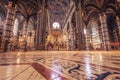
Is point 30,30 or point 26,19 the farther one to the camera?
point 30,30

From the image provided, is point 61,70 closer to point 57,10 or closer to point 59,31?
point 57,10

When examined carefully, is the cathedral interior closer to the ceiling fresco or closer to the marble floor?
the ceiling fresco

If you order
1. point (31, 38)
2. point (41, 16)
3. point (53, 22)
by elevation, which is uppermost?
point (53, 22)

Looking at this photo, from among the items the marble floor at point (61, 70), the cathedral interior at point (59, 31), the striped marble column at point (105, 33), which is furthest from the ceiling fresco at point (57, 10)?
the marble floor at point (61, 70)

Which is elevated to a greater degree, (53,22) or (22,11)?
(53,22)

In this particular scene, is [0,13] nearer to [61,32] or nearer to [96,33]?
[61,32]

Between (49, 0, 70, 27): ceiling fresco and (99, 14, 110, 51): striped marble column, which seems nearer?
(99, 14, 110, 51): striped marble column

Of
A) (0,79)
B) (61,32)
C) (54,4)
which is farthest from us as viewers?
(61,32)

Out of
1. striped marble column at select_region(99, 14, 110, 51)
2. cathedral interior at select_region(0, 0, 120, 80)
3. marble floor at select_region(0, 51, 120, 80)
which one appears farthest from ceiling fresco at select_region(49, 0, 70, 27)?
marble floor at select_region(0, 51, 120, 80)

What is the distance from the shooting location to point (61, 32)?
28.2m

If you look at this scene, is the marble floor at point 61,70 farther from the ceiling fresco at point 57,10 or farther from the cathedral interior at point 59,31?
the ceiling fresco at point 57,10

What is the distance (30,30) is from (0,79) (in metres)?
20.5

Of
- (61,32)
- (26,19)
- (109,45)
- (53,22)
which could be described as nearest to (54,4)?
(53,22)

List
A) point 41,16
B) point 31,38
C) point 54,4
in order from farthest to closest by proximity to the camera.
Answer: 1. point 54,4
2. point 31,38
3. point 41,16
